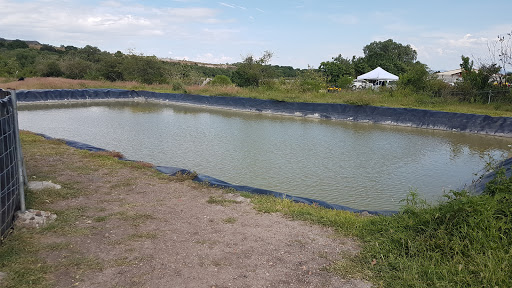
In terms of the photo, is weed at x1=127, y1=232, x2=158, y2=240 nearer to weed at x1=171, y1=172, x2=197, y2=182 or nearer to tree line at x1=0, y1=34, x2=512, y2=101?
weed at x1=171, y1=172, x2=197, y2=182

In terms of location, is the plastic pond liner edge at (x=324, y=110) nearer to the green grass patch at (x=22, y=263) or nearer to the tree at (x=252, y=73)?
the tree at (x=252, y=73)

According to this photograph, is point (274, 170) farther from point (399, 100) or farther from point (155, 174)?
point (399, 100)

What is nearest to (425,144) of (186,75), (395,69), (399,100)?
(399,100)

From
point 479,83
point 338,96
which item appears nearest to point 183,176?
point 338,96

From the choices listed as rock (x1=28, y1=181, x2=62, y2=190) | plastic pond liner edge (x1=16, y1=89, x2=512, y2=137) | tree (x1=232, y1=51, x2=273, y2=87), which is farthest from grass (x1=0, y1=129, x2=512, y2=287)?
tree (x1=232, y1=51, x2=273, y2=87)

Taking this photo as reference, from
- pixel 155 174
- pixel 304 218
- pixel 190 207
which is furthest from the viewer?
pixel 155 174

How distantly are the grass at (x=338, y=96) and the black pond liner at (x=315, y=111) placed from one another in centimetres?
75

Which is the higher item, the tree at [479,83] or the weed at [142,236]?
the tree at [479,83]

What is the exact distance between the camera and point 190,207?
16.3 ft

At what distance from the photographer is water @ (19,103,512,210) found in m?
7.13

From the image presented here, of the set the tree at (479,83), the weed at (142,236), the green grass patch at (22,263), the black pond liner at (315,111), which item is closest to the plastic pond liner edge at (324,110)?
the black pond liner at (315,111)

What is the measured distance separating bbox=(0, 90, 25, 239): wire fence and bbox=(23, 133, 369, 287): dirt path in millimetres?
414

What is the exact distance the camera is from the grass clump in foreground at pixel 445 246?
3.03 metres

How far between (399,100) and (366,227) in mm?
17272
